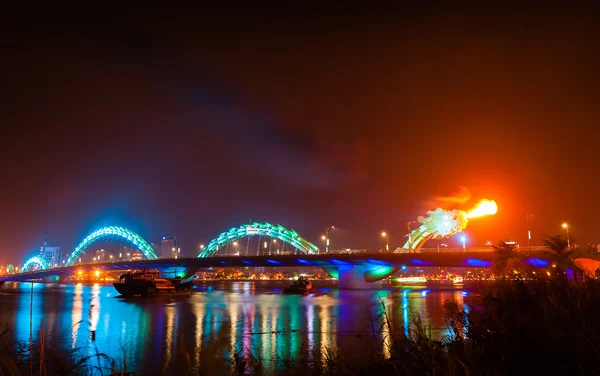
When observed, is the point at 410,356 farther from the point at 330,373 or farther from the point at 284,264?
the point at 284,264

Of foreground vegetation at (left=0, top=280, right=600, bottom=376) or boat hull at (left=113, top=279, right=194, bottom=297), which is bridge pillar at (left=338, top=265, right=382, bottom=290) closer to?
boat hull at (left=113, top=279, right=194, bottom=297)

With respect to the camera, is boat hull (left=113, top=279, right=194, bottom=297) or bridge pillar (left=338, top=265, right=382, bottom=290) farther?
bridge pillar (left=338, top=265, right=382, bottom=290)

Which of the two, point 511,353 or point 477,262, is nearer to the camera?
point 511,353

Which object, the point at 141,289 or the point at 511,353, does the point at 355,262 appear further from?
the point at 511,353

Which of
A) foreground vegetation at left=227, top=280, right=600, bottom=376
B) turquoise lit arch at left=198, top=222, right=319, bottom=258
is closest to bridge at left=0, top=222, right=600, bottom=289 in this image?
turquoise lit arch at left=198, top=222, right=319, bottom=258

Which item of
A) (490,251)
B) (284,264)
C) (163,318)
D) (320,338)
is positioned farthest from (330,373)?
(284,264)

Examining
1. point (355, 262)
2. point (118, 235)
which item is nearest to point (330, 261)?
point (355, 262)
